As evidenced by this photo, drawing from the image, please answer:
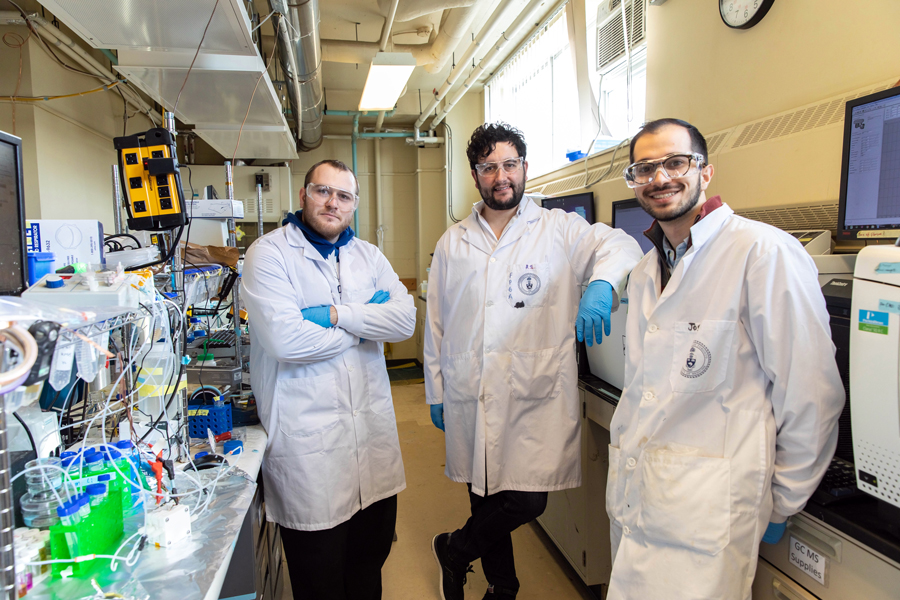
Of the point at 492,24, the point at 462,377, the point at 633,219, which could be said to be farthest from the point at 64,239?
the point at 492,24

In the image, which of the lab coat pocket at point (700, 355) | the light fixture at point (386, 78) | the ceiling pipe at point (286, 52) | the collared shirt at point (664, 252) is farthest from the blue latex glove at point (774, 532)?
the light fixture at point (386, 78)

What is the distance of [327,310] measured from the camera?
1631mm

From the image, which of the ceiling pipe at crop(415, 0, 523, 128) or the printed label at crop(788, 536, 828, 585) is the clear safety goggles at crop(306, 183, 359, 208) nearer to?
the printed label at crop(788, 536, 828, 585)

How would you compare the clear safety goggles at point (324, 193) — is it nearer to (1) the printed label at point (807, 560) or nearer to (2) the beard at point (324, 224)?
(2) the beard at point (324, 224)

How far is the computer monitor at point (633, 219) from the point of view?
2352mm

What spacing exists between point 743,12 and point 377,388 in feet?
6.04

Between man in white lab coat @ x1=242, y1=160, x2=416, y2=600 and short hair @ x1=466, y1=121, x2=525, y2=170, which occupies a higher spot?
short hair @ x1=466, y1=121, x2=525, y2=170

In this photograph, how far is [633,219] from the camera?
7.95 ft

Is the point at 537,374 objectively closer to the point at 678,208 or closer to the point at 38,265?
the point at 678,208

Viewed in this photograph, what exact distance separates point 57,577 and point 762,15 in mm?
2420

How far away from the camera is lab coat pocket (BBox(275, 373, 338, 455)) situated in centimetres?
158

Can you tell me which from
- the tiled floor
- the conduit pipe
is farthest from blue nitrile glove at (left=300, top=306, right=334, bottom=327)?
the conduit pipe

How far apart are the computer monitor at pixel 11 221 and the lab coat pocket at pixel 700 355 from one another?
1.44 meters

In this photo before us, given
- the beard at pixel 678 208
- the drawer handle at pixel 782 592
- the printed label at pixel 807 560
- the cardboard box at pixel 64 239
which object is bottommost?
the drawer handle at pixel 782 592
